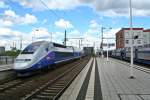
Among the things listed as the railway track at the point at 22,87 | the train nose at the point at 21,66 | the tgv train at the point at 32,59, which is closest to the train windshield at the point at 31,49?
the tgv train at the point at 32,59

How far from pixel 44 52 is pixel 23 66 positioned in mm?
4719

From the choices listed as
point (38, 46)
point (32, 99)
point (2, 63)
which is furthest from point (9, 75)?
point (2, 63)

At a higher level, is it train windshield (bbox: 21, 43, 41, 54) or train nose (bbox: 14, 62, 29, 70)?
train windshield (bbox: 21, 43, 41, 54)

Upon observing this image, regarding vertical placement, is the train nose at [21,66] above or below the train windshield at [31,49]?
below

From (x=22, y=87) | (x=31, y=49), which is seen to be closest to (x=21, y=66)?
(x=31, y=49)

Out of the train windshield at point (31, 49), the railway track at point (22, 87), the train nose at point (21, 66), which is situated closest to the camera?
the railway track at point (22, 87)

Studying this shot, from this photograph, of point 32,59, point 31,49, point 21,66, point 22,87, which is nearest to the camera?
point 22,87

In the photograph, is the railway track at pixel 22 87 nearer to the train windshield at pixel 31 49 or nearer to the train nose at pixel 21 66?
the train nose at pixel 21 66

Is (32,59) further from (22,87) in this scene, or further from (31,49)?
(22,87)

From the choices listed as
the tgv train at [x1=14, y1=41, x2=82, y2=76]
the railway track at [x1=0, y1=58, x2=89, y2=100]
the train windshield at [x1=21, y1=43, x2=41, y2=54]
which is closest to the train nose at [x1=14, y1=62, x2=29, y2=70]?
the tgv train at [x1=14, y1=41, x2=82, y2=76]

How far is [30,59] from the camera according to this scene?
2269cm

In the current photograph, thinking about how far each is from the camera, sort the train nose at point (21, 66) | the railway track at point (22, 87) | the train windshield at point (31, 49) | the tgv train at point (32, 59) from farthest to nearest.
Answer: the train windshield at point (31, 49) < the tgv train at point (32, 59) < the train nose at point (21, 66) < the railway track at point (22, 87)

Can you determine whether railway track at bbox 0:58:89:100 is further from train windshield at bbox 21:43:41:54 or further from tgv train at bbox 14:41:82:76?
train windshield at bbox 21:43:41:54

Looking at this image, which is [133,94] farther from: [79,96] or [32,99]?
[32,99]
